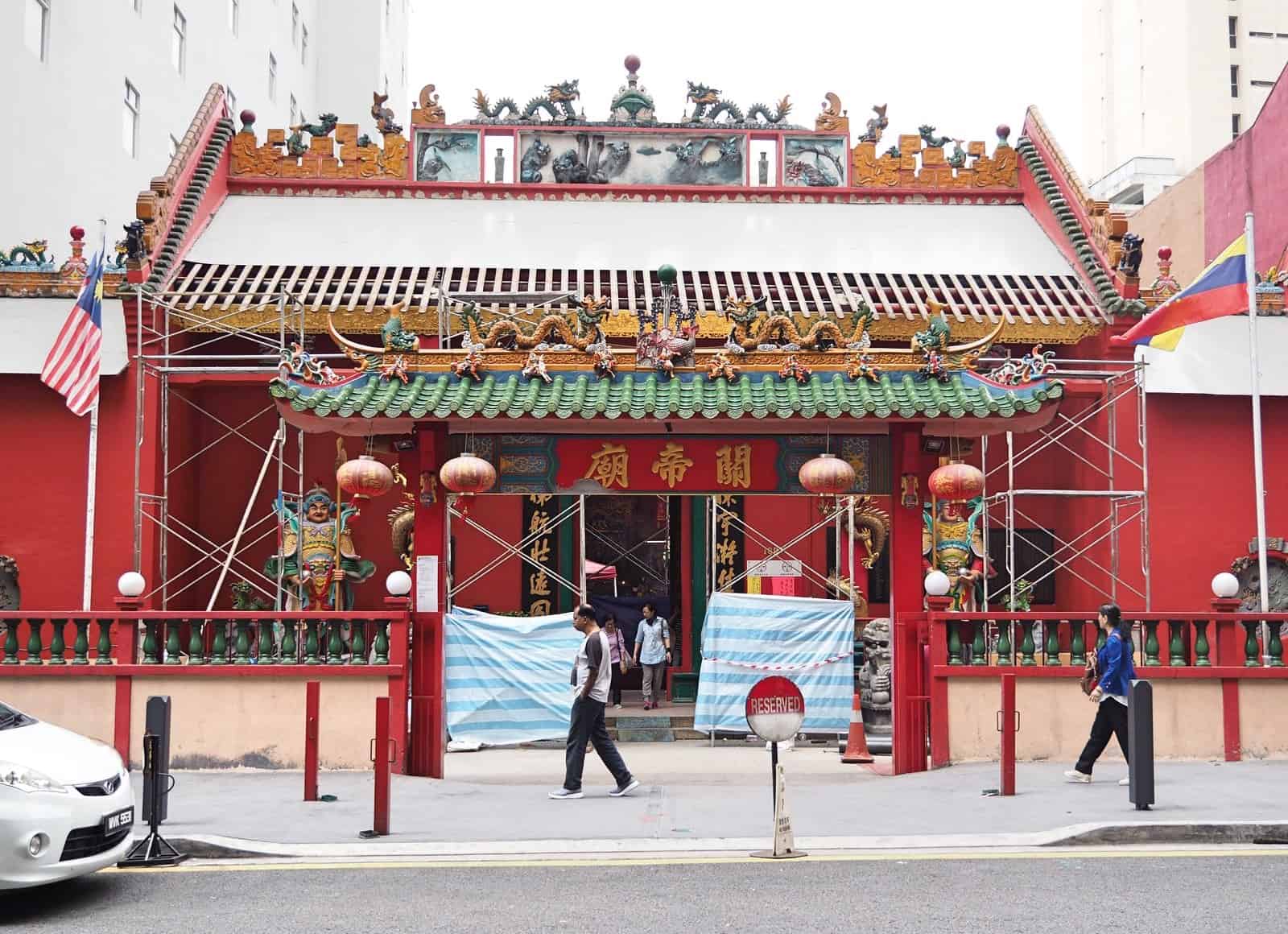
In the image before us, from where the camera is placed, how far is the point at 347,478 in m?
14.3

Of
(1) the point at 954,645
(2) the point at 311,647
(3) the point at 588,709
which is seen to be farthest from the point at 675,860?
(2) the point at 311,647

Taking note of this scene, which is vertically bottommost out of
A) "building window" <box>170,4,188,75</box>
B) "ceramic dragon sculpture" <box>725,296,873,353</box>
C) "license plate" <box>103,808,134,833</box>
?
"license plate" <box>103,808,134,833</box>

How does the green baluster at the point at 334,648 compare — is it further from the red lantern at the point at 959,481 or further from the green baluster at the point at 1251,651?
the green baluster at the point at 1251,651

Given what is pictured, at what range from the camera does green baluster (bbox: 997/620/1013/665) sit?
14.3 metres

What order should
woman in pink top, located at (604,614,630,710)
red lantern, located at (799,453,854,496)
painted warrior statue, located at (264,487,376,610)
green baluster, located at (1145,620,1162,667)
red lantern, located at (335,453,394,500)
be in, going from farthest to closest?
painted warrior statue, located at (264,487,376,610) → woman in pink top, located at (604,614,630,710) → green baluster, located at (1145,620,1162,667) → red lantern, located at (335,453,394,500) → red lantern, located at (799,453,854,496)

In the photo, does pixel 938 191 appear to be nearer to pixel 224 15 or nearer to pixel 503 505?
pixel 503 505

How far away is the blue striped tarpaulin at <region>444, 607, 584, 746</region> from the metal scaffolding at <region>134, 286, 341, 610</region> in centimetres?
511

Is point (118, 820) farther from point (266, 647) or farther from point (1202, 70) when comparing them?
point (1202, 70)

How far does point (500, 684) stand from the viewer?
50.5ft

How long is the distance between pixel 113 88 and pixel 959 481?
19797mm

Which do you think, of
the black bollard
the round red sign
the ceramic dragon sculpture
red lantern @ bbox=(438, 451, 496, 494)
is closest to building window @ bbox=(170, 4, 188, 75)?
Answer: red lantern @ bbox=(438, 451, 496, 494)

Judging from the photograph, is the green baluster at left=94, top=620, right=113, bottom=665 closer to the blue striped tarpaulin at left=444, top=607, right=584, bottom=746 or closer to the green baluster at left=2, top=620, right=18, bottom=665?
the green baluster at left=2, top=620, right=18, bottom=665

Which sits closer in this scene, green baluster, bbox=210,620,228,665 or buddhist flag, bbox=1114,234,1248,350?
green baluster, bbox=210,620,228,665

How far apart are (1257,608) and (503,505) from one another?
37.6 feet
